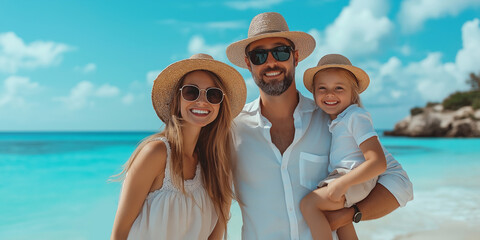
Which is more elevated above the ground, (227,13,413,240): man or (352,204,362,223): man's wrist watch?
(227,13,413,240): man

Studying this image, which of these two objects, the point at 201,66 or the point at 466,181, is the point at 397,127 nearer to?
the point at 466,181

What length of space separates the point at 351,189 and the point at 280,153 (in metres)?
0.60

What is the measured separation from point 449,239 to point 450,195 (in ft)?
12.2

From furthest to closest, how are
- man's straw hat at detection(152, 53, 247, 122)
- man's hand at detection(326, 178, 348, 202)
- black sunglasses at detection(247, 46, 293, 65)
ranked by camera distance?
black sunglasses at detection(247, 46, 293, 65) < man's straw hat at detection(152, 53, 247, 122) < man's hand at detection(326, 178, 348, 202)

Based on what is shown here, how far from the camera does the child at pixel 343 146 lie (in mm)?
2713

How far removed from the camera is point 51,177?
1515 centimetres

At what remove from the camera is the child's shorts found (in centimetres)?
283

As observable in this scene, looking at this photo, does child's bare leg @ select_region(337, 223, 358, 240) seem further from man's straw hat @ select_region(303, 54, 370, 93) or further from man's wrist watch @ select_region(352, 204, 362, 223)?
man's straw hat @ select_region(303, 54, 370, 93)

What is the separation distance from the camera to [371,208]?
9.49 feet

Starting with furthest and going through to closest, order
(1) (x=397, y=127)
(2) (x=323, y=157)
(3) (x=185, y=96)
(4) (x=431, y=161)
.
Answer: (1) (x=397, y=127), (4) (x=431, y=161), (2) (x=323, y=157), (3) (x=185, y=96)

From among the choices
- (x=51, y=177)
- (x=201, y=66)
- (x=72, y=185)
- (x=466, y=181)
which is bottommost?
(x=201, y=66)

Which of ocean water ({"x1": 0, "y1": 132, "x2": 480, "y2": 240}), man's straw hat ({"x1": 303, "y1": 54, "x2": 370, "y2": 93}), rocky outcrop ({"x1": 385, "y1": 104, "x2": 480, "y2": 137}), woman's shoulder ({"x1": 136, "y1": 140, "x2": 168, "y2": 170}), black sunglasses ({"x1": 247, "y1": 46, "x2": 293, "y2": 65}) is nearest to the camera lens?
woman's shoulder ({"x1": 136, "y1": 140, "x2": 168, "y2": 170})

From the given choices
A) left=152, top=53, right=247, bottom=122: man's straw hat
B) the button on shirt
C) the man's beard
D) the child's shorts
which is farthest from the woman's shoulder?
the child's shorts

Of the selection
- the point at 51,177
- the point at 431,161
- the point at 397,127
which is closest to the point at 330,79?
the point at 51,177
